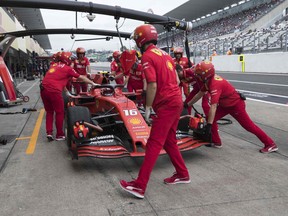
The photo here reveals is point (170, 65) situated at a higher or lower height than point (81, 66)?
higher

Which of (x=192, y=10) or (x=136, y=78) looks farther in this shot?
(x=192, y=10)

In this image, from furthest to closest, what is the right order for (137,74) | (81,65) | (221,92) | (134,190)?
1. (81,65)
2. (137,74)
3. (221,92)
4. (134,190)

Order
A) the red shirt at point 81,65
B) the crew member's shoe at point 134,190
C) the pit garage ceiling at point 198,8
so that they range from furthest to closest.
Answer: the pit garage ceiling at point 198,8 → the red shirt at point 81,65 → the crew member's shoe at point 134,190

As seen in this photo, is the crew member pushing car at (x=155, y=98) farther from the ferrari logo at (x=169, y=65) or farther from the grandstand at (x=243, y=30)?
the grandstand at (x=243, y=30)

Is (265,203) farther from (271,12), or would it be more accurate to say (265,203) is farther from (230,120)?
(271,12)

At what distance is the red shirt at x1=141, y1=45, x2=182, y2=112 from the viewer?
3.75m

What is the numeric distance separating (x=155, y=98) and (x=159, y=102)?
82 millimetres

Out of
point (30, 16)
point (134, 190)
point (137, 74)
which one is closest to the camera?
point (134, 190)

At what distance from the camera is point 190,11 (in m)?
48.5

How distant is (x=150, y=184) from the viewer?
13.7 ft

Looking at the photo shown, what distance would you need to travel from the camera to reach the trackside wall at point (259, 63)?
21375 millimetres

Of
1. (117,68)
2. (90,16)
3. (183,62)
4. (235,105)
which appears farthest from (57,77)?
(117,68)

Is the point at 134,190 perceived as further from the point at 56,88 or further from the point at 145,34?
the point at 56,88

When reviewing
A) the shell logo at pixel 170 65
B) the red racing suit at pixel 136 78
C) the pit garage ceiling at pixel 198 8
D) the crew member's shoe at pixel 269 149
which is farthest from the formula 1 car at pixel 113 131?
the pit garage ceiling at pixel 198 8
